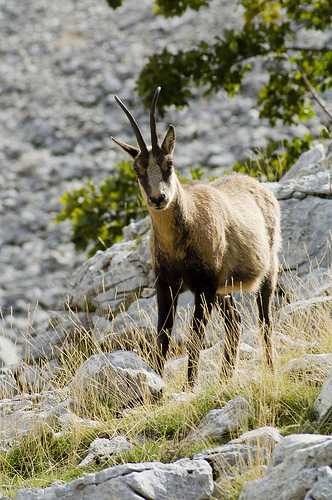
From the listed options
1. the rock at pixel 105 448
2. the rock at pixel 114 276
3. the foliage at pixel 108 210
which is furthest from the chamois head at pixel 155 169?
the foliage at pixel 108 210

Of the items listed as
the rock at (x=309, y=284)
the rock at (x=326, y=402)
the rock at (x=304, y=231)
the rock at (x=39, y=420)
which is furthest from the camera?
the rock at (x=304, y=231)


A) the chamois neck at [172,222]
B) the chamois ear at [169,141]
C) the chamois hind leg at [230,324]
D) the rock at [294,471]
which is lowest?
the chamois hind leg at [230,324]

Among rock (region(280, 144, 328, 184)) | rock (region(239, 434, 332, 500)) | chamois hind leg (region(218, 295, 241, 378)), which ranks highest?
rock (region(280, 144, 328, 184))

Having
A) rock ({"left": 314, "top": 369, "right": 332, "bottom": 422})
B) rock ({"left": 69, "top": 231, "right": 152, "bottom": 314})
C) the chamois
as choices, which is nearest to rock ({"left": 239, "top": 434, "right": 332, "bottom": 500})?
rock ({"left": 314, "top": 369, "right": 332, "bottom": 422})

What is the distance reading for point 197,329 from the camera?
5.48 m

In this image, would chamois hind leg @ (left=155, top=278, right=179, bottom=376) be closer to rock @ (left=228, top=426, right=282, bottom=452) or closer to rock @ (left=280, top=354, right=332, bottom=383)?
rock @ (left=280, top=354, right=332, bottom=383)

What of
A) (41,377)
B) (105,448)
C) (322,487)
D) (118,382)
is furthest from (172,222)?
(322,487)

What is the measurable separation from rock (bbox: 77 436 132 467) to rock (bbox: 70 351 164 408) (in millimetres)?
488

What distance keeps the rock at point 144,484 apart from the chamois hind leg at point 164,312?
67.6 inches

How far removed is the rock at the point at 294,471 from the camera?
3.16 metres

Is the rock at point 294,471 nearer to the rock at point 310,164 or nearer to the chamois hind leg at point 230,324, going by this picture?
the chamois hind leg at point 230,324

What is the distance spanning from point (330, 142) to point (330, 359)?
235 inches

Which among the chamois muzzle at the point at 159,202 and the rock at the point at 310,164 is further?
the rock at the point at 310,164

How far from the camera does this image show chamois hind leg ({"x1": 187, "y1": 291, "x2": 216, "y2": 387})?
17.3ft
